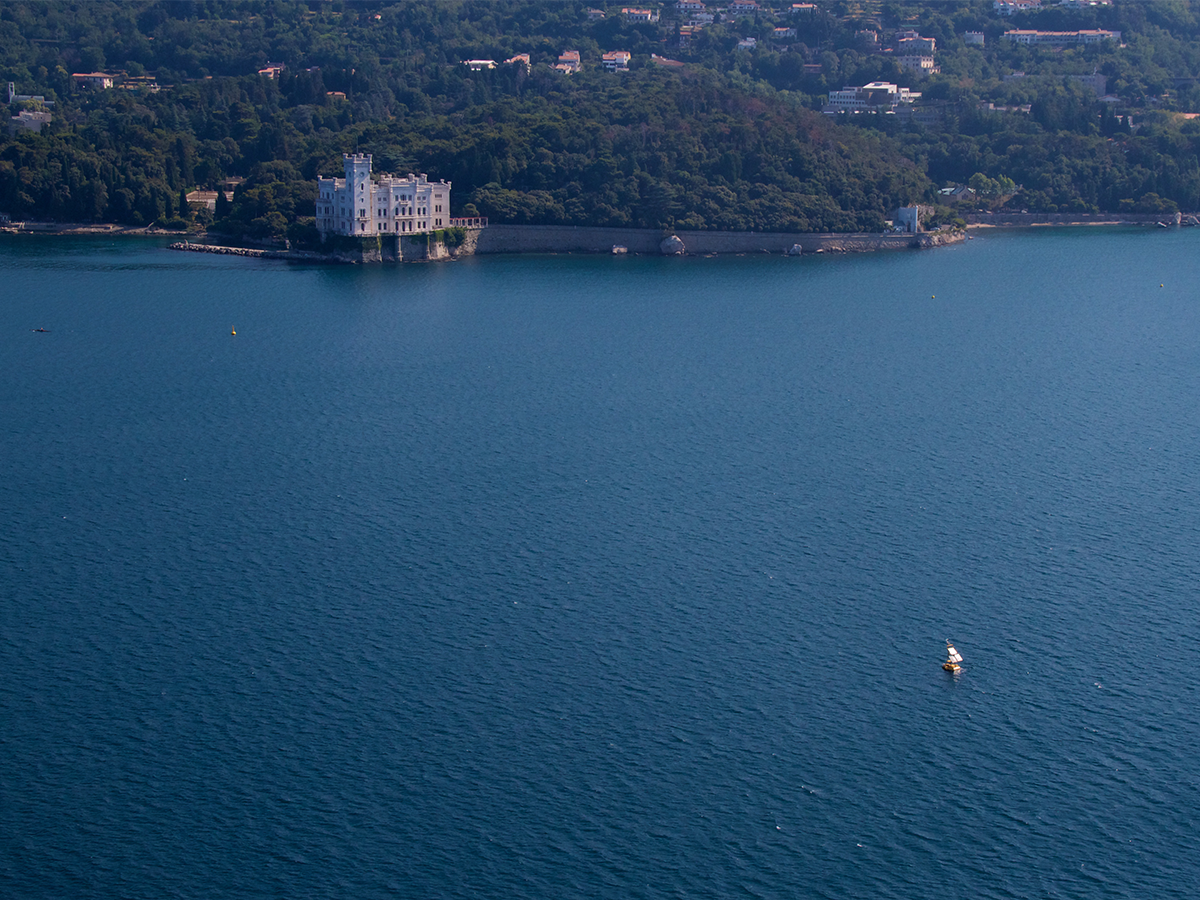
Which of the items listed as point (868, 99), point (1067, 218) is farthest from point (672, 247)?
point (868, 99)

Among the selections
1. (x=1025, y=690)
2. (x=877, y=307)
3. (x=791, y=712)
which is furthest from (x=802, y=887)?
(x=877, y=307)

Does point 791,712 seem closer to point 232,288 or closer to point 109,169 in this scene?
point 232,288

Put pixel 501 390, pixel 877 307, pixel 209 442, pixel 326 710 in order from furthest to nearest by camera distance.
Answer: pixel 877 307 < pixel 501 390 < pixel 209 442 < pixel 326 710

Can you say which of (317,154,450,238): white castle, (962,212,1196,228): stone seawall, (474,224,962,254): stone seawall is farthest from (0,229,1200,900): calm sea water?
(962,212,1196,228): stone seawall

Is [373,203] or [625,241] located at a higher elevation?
[373,203]

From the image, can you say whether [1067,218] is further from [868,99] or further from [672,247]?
[672,247]

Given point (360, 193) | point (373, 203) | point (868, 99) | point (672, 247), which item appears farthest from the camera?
point (868, 99)
